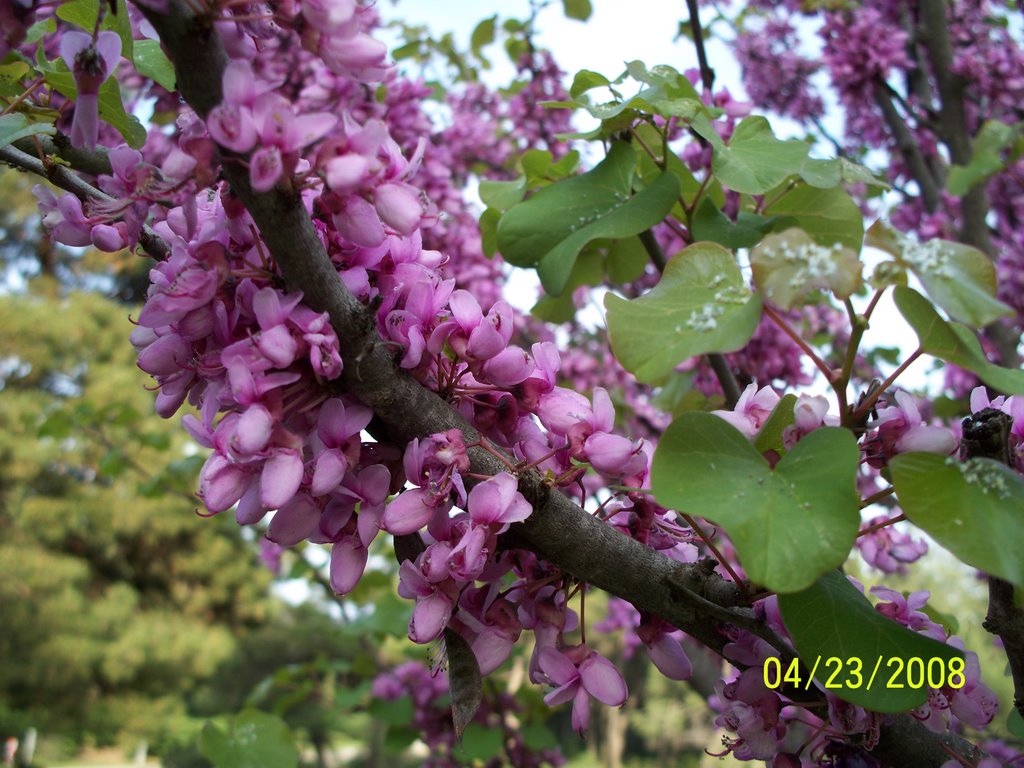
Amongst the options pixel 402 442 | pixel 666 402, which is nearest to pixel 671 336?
pixel 402 442

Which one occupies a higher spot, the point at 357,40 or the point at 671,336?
the point at 357,40

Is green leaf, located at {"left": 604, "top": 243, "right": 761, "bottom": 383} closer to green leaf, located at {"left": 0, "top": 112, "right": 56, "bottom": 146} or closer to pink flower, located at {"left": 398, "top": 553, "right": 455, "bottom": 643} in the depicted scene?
pink flower, located at {"left": 398, "top": 553, "right": 455, "bottom": 643}

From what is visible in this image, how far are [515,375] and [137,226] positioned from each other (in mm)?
424

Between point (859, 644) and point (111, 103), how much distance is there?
107cm

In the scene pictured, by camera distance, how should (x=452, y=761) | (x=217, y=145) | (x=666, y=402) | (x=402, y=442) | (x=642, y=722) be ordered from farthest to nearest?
1. (x=642, y=722)
2. (x=452, y=761)
3. (x=666, y=402)
4. (x=402, y=442)
5. (x=217, y=145)

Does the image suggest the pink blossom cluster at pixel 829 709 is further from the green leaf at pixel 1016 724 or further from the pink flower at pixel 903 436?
the pink flower at pixel 903 436

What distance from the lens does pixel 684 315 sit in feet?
2.43

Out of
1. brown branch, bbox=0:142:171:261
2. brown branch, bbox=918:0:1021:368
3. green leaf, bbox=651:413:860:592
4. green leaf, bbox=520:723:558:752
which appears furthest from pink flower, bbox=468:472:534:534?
brown branch, bbox=918:0:1021:368

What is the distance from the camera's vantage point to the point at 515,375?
2.80 ft

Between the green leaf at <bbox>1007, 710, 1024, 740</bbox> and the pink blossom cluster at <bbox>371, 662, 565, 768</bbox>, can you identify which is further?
the pink blossom cluster at <bbox>371, 662, 565, 768</bbox>

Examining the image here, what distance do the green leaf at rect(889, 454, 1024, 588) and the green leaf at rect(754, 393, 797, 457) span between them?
17cm

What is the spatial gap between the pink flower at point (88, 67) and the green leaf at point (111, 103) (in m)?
0.18

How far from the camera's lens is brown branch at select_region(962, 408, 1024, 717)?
→ 73cm

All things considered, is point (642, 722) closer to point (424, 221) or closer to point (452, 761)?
point (452, 761)
